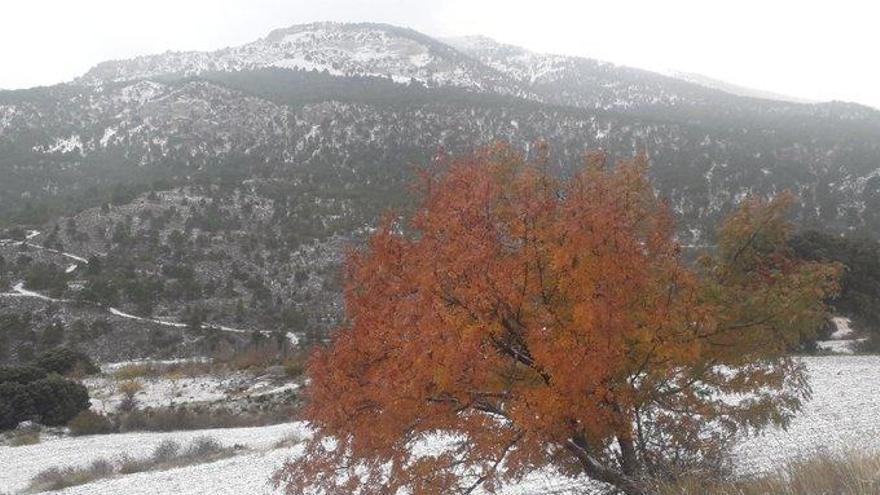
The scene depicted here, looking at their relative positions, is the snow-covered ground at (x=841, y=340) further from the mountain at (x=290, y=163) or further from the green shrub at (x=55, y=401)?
the green shrub at (x=55, y=401)

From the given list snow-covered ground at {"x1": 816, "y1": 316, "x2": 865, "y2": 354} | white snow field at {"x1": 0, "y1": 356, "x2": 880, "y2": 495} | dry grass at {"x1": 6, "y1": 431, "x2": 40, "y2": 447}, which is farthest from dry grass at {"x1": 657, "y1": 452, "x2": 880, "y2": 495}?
snow-covered ground at {"x1": 816, "y1": 316, "x2": 865, "y2": 354}

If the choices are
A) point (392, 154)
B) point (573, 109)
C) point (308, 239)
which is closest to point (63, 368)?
point (308, 239)

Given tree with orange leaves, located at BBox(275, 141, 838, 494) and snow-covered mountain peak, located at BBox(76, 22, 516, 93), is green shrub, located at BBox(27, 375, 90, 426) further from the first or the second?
snow-covered mountain peak, located at BBox(76, 22, 516, 93)

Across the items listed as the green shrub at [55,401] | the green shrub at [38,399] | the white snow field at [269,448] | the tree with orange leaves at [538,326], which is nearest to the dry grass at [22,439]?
the white snow field at [269,448]

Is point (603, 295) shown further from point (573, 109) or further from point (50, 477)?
point (573, 109)

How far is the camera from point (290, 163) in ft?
325

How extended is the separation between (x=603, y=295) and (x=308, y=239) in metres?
66.2

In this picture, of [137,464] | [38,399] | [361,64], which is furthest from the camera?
[361,64]

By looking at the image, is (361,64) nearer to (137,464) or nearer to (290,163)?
(290,163)

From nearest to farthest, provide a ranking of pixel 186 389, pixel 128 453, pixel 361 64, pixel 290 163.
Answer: pixel 128 453 → pixel 186 389 → pixel 290 163 → pixel 361 64

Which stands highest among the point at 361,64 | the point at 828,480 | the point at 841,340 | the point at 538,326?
the point at 361,64

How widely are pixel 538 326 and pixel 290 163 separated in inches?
3704

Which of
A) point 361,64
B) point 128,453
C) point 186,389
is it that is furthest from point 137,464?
point 361,64

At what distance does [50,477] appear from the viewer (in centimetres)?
2047
